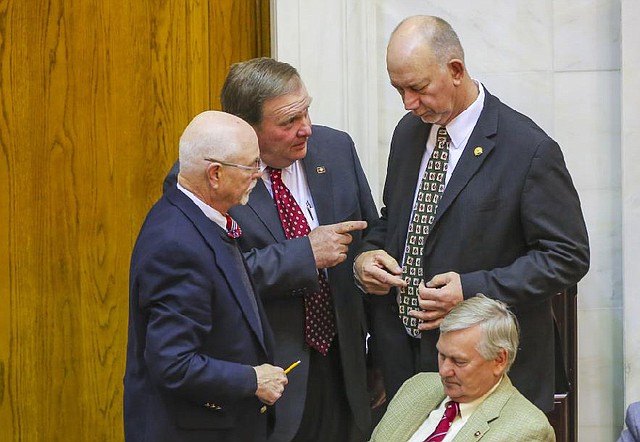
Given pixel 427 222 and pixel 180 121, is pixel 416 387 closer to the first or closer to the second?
pixel 427 222

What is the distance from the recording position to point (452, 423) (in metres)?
3.39

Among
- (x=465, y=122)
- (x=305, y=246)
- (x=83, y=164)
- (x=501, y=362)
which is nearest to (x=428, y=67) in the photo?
(x=465, y=122)

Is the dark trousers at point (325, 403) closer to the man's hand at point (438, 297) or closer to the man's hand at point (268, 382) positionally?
the man's hand at point (438, 297)

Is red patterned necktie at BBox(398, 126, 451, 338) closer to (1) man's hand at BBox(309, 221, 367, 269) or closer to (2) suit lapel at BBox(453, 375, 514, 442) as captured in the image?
(1) man's hand at BBox(309, 221, 367, 269)

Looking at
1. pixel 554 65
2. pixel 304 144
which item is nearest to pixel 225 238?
pixel 304 144

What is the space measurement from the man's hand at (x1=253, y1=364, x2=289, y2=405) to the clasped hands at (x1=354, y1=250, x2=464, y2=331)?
515 mm

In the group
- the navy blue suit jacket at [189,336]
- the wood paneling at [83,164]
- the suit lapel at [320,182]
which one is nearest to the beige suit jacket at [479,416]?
the navy blue suit jacket at [189,336]

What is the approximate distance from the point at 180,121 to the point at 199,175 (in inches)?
62.1

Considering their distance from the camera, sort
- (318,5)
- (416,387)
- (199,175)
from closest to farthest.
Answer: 1. (199,175)
2. (416,387)
3. (318,5)

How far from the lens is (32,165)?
463cm

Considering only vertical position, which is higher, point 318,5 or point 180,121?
point 318,5

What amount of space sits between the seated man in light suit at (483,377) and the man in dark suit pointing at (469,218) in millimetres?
209

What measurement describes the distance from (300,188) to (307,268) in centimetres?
36

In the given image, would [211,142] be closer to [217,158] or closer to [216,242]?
[217,158]
